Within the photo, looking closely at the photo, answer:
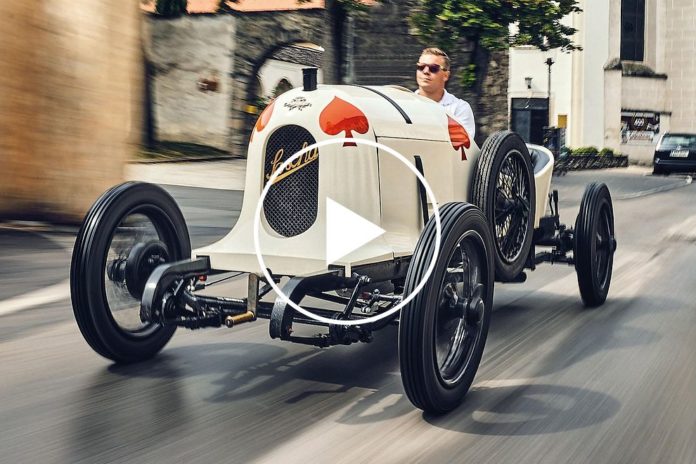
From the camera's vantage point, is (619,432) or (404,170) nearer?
(619,432)

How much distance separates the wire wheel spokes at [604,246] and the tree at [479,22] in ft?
54.5

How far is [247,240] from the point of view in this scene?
15.4 ft

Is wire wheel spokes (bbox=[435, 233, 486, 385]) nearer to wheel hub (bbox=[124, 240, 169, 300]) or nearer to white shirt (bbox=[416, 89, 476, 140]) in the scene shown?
wheel hub (bbox=[124, 240, 169, 300])

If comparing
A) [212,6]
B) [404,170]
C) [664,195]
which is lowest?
[664,195]

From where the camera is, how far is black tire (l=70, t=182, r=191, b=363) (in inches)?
176

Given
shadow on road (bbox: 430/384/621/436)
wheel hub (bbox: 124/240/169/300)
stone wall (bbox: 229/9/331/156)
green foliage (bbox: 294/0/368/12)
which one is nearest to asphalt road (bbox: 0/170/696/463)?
shadow on road (bbox: 430/384/621/436)

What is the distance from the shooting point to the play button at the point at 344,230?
4.50 metres

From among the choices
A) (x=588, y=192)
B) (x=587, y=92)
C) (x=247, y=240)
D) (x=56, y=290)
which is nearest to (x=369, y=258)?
(x=247, y=240)

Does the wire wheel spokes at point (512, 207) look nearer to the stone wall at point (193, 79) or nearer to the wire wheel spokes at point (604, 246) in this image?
the wire wheel spokes at point (604, 246)

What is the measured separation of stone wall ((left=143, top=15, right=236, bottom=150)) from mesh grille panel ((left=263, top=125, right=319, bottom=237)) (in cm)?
2448

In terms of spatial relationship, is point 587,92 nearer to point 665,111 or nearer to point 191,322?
point 665,111

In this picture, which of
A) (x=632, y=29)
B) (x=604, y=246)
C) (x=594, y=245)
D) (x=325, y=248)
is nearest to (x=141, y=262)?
(x=325, y=248)

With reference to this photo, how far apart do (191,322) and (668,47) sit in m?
47.8

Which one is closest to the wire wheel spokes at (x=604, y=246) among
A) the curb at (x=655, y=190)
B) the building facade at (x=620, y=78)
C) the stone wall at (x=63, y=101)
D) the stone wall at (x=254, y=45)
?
the stone wall at (x=63, y=101)
